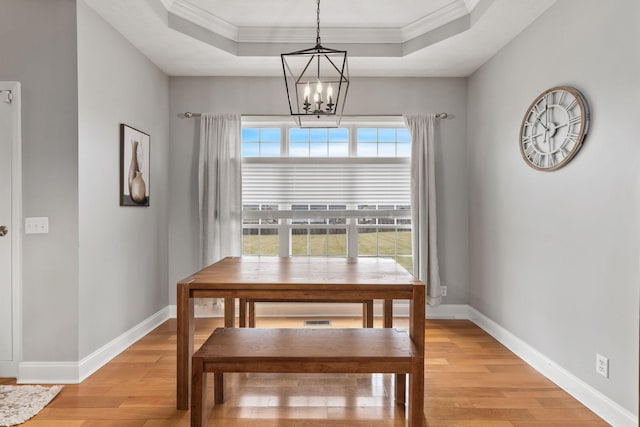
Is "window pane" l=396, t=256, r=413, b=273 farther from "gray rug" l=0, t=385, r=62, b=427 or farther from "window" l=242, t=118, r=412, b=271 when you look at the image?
"gray rug" l=0, t=385, r=62, b=427

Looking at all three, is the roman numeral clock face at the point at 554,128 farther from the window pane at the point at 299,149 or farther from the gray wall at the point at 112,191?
the gray wall at the point at 112,191

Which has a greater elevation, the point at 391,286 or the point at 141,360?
the point at 391,286

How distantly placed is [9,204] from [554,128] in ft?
12.0

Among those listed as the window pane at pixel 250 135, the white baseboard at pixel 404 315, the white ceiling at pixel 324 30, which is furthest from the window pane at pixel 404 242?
the window pane at pixel 250 135

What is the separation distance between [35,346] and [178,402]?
1168 mm

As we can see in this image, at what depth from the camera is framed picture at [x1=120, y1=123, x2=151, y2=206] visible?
3.20 m

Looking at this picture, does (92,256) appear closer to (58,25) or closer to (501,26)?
(58,25)

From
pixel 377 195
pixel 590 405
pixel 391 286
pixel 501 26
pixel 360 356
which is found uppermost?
pixel 501 26

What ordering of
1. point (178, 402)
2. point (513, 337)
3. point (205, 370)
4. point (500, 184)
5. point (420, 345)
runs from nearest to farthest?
1. point (205, 370)
2. point (420, 345)
3. point (178, 402)
4. point (513, 337)
5. point (500, 184)

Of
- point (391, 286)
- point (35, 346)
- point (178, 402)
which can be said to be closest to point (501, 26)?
point (391, 286)

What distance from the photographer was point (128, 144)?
10.7 feet

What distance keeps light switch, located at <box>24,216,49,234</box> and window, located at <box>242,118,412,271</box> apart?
1939 mm

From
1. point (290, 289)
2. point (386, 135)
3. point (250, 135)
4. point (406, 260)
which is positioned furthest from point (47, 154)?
point (406, 260)

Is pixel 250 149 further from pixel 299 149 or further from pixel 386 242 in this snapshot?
pixel 386 242
